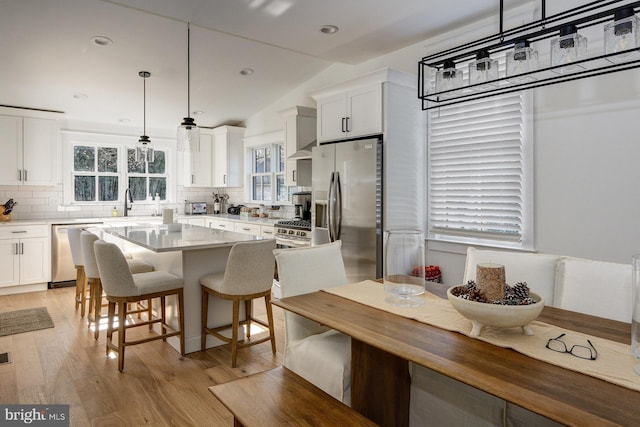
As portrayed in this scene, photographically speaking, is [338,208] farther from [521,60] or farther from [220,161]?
[220,161]

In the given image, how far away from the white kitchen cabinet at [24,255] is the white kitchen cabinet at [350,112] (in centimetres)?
402

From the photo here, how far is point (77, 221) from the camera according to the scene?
18.2ft

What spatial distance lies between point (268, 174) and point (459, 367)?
550 cm

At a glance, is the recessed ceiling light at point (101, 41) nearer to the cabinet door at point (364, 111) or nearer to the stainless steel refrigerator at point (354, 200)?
the stainless steel refrigerator at point (354, 200)

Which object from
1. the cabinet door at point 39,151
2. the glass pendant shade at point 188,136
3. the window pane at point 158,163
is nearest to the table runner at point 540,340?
the glass pendant shade at point 188,136

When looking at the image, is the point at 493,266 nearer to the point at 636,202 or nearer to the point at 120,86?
the point at 636,202

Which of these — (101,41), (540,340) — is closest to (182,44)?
(101,41)

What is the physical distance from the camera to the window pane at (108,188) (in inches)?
247

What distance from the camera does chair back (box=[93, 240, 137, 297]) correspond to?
2777mm

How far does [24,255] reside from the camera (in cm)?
511

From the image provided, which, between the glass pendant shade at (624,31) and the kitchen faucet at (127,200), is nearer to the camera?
the glass pendant shade at (624,31)

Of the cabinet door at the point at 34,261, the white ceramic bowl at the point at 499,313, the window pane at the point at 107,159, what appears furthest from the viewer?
the window pane at the point at 107,159

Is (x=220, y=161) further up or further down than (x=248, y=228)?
further up

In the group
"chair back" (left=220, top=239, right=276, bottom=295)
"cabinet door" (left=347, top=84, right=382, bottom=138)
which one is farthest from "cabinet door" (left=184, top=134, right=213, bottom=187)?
"chair back" (left=220, top=239, right=276, bottom=295)
